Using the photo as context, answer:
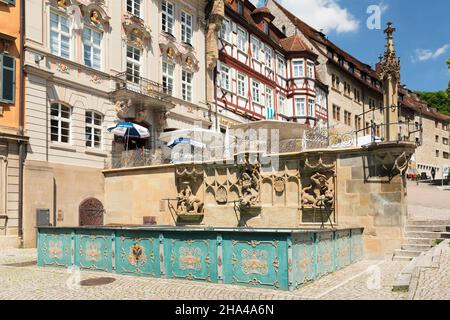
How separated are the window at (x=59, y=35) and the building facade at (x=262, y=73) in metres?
11.4

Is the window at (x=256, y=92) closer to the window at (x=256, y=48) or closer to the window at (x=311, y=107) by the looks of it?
the window at (x=256, y=48)

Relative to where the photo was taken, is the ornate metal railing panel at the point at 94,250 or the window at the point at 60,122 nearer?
the ornate metal railing panel at the point at 94,250

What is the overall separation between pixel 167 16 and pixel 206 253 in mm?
20859

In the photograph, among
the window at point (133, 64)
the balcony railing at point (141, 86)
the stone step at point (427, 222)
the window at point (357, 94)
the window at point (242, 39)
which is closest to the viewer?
the stone step at point (427, 222)

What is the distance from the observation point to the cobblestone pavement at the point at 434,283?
23.6 ft

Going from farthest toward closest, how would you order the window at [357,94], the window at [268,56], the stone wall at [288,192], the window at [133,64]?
the window at [357,94]
the window at [268,56]
the window at [133,64]
the stone wall at [288,192]

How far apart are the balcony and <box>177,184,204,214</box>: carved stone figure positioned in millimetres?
6637

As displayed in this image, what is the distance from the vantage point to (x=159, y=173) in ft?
68.5

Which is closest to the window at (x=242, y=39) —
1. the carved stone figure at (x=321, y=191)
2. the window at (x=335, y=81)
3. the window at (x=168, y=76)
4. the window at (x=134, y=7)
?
the window at (x=168, y=76)

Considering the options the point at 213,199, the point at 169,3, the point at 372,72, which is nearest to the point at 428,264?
the point at 213,199

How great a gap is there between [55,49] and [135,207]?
758cm

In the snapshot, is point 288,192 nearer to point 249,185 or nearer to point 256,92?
point 249,185

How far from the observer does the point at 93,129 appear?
22.9 m

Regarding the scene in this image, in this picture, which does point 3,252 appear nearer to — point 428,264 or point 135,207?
point 135,207
